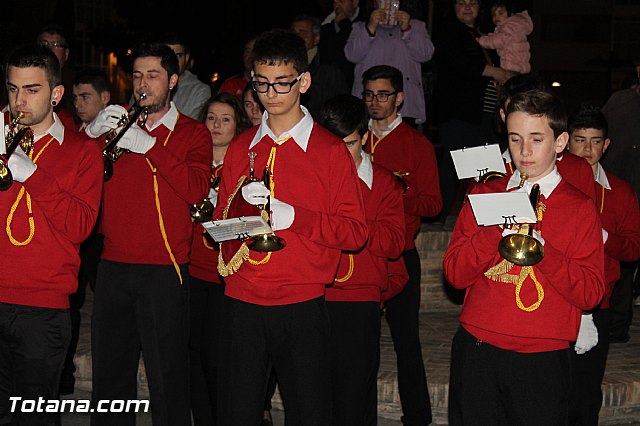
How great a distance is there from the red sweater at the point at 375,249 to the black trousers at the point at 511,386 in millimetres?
1094

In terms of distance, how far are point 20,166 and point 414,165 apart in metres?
2.95

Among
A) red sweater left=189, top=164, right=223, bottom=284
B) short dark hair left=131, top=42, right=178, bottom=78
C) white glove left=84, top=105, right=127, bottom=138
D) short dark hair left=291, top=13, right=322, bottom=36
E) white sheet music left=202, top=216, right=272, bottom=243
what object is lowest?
red sweater left=189, top=164, right=223, bottom=284

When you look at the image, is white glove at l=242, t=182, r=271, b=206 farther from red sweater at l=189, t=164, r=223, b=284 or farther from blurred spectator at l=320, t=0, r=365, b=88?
blurred spectator at l=320, t=0, r=365, b=88

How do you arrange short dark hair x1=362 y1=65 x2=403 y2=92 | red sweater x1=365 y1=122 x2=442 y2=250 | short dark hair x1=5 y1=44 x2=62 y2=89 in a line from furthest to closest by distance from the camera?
short dark hair x1=362 y1=65 x2=403 y2=92
red sweater x1=365 y1=122 x2=442 y2=250
short dark hair x1=5 y1=44 x2=62 y2=89

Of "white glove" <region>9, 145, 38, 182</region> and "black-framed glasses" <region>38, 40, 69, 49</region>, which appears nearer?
"white glove" <region>9, 145, 38, 182</region>

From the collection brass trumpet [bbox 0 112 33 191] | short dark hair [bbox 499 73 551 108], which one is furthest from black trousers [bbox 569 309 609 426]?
brass trumpet [bbox 0 112 33 191]

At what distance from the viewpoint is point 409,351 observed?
5988 mm

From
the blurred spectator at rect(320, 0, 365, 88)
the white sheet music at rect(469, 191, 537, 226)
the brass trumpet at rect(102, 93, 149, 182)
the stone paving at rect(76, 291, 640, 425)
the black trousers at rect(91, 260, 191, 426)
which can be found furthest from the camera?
the blurred spectator at rect(320, 0, 365, 88)

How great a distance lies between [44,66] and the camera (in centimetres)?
445

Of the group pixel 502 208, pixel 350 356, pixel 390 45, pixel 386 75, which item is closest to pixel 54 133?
pixel 350 356

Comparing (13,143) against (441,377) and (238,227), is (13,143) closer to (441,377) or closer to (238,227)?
(238,227)

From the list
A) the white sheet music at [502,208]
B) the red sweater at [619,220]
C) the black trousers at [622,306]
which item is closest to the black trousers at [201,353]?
the white sheet music at [502,208]

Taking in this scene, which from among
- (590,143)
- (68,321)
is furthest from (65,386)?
(590,143)

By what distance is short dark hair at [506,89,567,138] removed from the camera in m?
4.00
